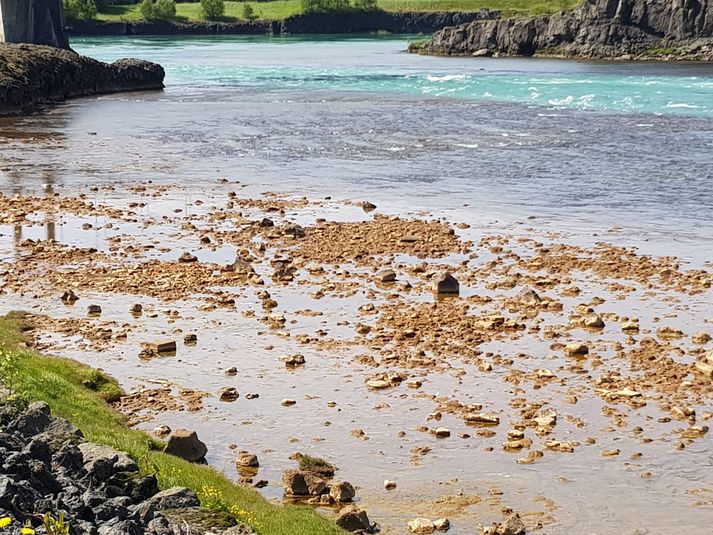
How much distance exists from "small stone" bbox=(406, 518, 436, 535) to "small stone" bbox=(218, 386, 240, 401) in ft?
17.6

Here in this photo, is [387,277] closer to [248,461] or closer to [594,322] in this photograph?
[594,322]

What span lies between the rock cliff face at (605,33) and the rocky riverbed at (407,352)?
10281cm

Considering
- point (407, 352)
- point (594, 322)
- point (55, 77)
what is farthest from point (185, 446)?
point (55, 77)

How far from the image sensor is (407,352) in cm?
2019

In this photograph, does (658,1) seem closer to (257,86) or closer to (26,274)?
(257,86)

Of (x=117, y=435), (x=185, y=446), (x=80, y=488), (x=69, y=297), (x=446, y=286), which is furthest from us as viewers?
(x=446, y=286)

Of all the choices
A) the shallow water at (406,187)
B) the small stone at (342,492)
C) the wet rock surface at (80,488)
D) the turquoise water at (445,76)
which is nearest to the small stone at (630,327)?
the shallow water at (406,187)

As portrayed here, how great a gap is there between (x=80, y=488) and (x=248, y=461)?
15.3ft

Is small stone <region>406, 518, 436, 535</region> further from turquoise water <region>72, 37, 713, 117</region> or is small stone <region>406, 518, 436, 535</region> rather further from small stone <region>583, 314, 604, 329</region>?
turquoise water <region>72, 37, 713, 117</region>

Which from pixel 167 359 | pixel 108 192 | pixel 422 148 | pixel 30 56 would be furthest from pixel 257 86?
pixel 167 359

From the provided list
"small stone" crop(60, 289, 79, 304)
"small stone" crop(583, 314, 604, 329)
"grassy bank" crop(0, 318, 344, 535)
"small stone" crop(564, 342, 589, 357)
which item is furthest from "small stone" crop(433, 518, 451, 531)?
"small stone" crop(60, 289, 79, 304)

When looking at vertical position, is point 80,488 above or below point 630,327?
above

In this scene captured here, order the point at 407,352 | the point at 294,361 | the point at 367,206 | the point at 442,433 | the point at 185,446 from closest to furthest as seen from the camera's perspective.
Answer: the point at 185,446 → the point at 442,433 → the point at 294,361 → the point at 407,352 → the point at 367,206

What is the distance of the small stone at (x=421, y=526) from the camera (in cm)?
1352
